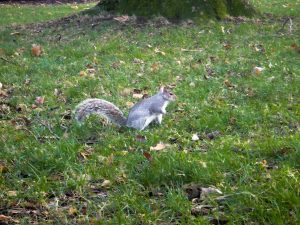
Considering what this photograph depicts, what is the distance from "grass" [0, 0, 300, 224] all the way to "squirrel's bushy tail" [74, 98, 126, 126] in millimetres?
124

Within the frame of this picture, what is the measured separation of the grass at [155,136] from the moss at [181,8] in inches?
59.4

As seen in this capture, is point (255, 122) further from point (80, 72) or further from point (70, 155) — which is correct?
point (80, 72)

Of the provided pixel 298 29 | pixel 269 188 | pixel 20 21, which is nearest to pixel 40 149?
pixel 269 188

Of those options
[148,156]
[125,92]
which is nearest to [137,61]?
[125,92]

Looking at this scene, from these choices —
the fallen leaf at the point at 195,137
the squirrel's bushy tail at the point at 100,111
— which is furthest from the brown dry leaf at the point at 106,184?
the squirrel's bushy tail at the point at 100,111

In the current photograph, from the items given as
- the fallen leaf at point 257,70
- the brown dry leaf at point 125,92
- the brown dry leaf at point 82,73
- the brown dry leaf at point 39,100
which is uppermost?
the fallen leaf at point 257,70

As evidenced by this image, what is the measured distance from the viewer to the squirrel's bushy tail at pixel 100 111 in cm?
474

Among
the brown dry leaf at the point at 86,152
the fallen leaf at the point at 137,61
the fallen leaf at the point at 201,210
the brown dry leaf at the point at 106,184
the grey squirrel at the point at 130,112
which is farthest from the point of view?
the fallen leaf at the point at 137,61

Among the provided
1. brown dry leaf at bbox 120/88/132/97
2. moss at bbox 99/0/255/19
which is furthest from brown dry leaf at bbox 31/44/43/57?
brown dry leaf at bbox 120/88/132/97

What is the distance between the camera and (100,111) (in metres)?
4.74

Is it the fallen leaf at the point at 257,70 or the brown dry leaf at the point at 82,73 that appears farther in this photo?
the brown dry leaf at the point at 82,73

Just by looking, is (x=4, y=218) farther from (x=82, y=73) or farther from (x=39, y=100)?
Result: (x=82, y=73)

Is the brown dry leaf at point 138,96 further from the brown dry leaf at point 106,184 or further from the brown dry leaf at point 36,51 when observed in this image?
the brown dry leaf at point 36,51

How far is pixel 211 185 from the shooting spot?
127 inches
